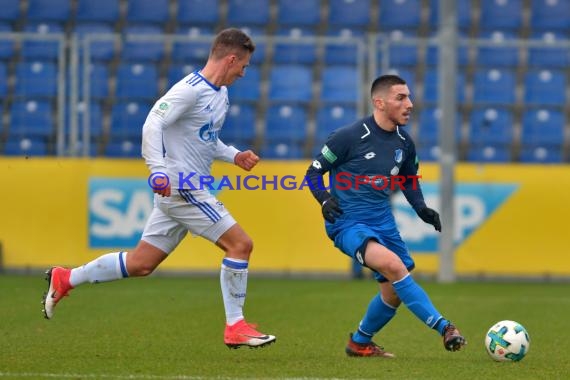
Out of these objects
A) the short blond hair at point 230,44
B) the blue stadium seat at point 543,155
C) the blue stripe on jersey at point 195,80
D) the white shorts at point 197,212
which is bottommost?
the blue stadium seat at point 543,155

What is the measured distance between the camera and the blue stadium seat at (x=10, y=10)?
21.6 meters

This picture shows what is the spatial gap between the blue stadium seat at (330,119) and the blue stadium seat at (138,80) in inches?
103

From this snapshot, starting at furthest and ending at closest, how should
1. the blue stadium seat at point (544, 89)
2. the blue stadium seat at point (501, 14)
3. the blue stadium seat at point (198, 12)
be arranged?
the blue stadium seat at point (501, 14) < the blue stadium seat at point (198, 12) < the blue stadium seat at point (544, 89)

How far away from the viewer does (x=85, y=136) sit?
1772 cm

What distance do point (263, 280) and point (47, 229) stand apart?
328cm

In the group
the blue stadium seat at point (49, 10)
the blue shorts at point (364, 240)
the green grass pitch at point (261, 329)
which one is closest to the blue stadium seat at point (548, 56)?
the green grass pitch at point (261, 329)

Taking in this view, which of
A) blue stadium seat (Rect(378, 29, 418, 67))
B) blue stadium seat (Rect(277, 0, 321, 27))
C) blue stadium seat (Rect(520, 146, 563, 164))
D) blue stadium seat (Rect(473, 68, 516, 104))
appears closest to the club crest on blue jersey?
blue stadium seat (Rect(378, 29, 418, 67))

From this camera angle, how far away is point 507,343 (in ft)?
26.1

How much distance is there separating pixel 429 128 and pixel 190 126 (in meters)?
12.2

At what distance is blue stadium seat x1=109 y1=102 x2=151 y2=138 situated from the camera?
1800cm

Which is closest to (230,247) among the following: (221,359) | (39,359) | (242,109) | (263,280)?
(221,359)

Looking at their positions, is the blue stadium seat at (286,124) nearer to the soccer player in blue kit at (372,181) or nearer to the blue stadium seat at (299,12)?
the blue stadium seat at (299,12)

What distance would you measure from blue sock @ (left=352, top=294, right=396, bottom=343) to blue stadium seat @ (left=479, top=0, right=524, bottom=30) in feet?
47.9

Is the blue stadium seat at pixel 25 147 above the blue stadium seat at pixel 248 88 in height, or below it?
below
